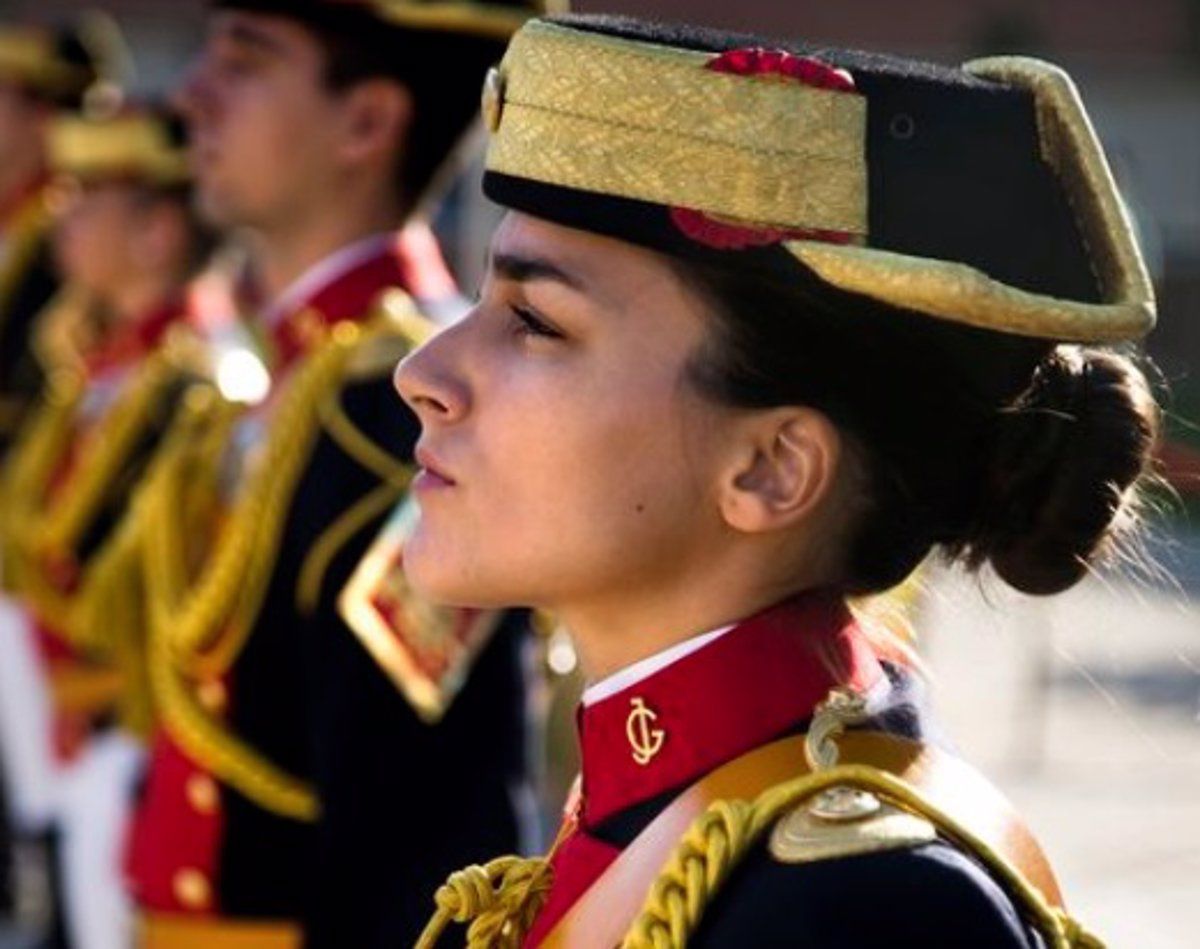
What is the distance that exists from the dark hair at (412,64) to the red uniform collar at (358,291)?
0.09 metres

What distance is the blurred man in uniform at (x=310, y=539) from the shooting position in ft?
13.9

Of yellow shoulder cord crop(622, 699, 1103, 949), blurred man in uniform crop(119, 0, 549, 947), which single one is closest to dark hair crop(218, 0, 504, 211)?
blurred man in uniform crop(119, 0, 549, 947)

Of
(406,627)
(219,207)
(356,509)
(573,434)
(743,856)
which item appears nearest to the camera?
(743,856)

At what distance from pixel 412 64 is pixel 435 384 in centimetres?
219

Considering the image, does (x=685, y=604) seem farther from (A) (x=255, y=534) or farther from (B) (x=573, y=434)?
(A) (x=255, y=534)

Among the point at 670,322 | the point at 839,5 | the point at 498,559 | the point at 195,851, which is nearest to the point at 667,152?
the point at 670,322

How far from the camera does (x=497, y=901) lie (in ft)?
9.39

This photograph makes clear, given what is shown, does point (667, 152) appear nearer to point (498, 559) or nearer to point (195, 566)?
point (498, 559)

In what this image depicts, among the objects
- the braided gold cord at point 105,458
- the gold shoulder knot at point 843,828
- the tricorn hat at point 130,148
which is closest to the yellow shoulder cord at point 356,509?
the gold shoulder knot at point 843,828

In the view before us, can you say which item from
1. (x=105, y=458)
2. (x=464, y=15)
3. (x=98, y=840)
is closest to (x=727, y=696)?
(x=464, y=15)

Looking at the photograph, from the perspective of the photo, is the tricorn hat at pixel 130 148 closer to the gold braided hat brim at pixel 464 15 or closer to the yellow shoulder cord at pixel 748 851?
the gold braided hat brim at pixel 464 15

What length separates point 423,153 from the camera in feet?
15.9

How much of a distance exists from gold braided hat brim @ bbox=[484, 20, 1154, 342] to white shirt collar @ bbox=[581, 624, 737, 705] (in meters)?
0.32

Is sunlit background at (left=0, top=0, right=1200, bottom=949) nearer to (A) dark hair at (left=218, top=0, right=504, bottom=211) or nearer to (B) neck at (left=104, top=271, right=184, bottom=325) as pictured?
(A) dark hair at (left=218, top=0, right=504, bottom=211)
